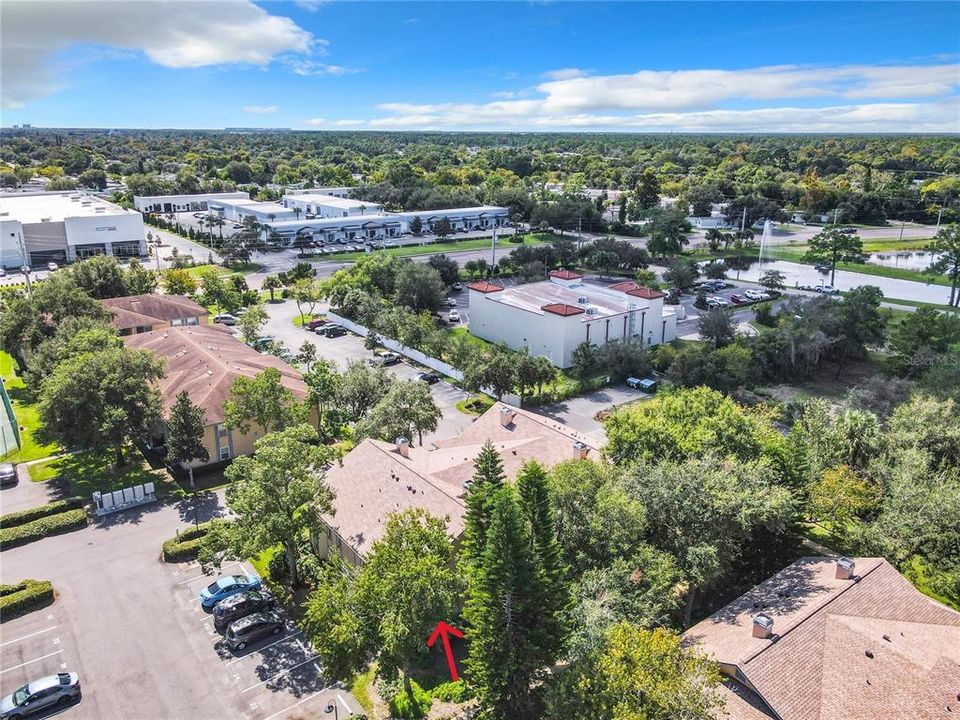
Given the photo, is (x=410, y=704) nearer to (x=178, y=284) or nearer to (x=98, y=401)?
(x=98, y=401)

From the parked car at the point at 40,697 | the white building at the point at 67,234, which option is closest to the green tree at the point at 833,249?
the parked car at the point at 40,697

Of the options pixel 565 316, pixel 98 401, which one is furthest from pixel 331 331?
pixel 98 401

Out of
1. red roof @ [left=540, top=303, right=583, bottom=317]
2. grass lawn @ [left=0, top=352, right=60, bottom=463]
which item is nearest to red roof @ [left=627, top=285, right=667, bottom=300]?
red roof @ [left=540, top=303, right=583, bottom=317]

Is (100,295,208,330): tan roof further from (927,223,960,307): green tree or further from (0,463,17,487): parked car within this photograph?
(927,223,960,307): green tree

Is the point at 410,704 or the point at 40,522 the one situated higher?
the point at 40,522

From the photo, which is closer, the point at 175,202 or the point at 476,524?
the point at 476,524

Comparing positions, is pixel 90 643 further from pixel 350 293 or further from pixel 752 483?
pixel 350 293

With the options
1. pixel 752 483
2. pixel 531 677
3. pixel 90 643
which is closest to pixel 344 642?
pixel 531 677
